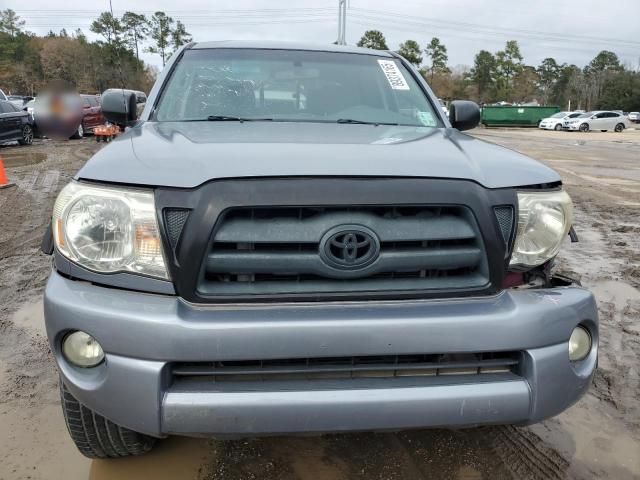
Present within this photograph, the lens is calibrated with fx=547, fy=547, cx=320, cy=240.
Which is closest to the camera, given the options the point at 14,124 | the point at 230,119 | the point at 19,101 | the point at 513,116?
the point at 230,119

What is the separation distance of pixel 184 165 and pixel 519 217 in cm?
120

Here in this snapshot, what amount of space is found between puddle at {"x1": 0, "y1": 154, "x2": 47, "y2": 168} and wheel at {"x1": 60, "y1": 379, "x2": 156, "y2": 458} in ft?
38.7

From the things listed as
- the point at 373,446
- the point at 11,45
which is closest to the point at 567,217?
the point at 373,446

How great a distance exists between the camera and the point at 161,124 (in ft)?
8.98

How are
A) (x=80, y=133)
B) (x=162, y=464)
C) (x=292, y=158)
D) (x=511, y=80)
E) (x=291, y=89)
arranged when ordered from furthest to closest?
1. (x=511, y=80)
2. (x=80, y=133)
3. (x=291, y=89)
4. (x=162, y=464)
5. (x=292, y=158)

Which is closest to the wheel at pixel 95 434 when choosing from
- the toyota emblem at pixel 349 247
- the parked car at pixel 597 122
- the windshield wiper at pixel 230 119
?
the toyota emblem at pixel 349 247

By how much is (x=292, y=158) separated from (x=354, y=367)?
2.43ft

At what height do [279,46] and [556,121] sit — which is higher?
[279,46]

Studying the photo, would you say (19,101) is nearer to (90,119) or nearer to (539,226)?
(90,119)

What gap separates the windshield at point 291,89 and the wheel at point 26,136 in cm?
1576

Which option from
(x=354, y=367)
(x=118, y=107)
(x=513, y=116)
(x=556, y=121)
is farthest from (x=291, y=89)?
(x=513, y=116)

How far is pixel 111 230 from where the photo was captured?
185 centimetres

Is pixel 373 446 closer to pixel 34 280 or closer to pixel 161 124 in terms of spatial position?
pixel 161 124

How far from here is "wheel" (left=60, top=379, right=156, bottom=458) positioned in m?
2.08
